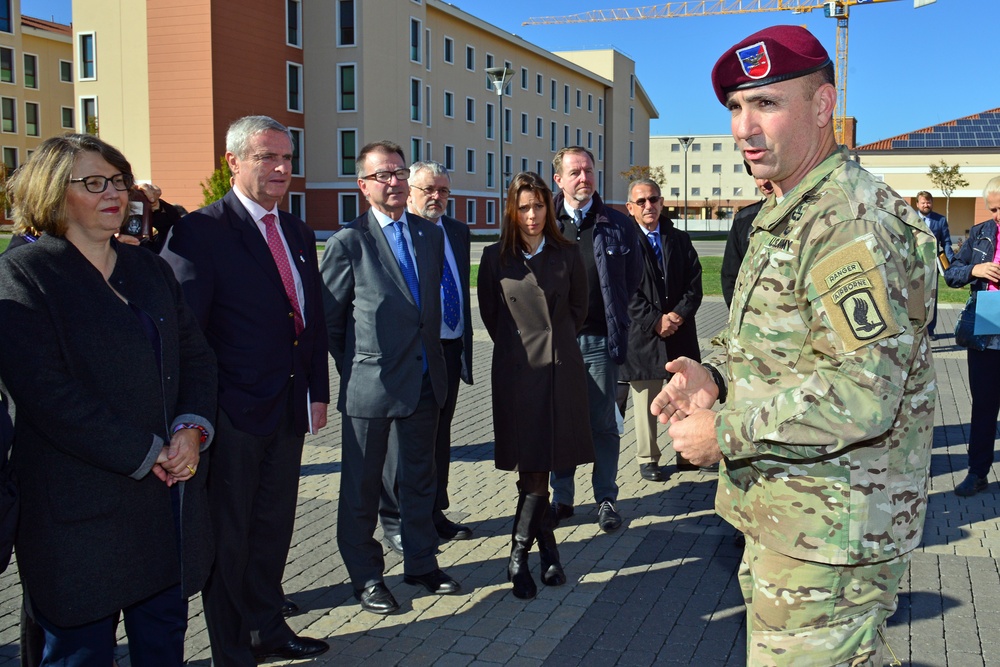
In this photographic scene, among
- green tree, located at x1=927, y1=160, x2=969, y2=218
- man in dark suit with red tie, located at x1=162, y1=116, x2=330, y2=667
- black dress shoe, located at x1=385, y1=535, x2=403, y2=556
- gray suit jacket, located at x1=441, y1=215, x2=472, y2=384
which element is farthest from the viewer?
green tree, located at x1=927, y1=160, x2=969, y2=218

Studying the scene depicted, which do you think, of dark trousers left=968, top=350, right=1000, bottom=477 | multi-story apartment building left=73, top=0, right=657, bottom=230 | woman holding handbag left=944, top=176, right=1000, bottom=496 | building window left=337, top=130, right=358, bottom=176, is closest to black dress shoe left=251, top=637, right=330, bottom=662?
woman holding handbag left=944, top=176, right=1000, bottom=496

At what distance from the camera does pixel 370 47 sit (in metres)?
53.4

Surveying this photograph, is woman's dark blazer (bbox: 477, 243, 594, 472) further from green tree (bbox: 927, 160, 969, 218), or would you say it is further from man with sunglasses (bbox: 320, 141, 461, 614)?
green tree (bbox: 927, 160, 969, 218)

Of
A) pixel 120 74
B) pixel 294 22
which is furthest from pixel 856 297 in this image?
pixel 294 22

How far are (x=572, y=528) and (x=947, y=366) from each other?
318 inches

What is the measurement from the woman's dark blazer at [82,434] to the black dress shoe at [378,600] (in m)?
1.55

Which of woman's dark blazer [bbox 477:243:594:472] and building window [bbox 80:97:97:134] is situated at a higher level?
building window [bbox 80:97:97:134]

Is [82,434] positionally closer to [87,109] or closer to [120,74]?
[120,74]

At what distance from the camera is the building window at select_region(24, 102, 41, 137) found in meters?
65.7

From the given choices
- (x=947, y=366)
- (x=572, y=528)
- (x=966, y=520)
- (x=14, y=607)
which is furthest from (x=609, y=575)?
(x=947, y=366)

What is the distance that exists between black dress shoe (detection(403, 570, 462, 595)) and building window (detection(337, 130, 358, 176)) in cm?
5061

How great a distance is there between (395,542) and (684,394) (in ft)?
10.9

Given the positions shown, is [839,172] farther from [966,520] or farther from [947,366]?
[947,366]

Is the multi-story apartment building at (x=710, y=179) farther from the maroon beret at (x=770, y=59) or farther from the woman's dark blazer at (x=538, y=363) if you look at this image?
the maroon beret at (x=770, y=59)
